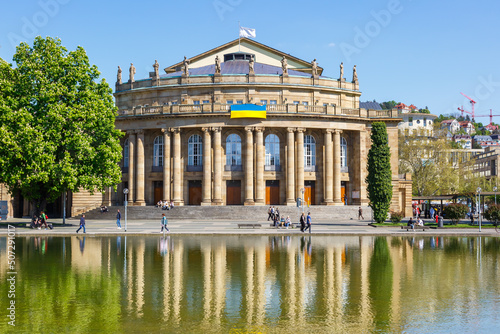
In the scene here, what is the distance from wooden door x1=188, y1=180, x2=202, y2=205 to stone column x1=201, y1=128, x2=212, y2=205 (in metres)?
2.72

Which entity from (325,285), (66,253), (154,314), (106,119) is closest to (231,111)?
(106,119)

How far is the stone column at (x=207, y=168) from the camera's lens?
6888 centimetres

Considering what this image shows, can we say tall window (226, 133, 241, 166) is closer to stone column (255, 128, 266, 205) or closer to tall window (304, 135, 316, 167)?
stone column (255, 128, 266, 205)

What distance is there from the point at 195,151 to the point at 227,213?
1210 cm

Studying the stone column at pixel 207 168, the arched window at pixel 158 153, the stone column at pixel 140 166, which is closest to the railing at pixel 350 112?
the stone column at pixel 207 168

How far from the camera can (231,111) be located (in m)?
67.6

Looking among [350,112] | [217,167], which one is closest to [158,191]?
[217,167]

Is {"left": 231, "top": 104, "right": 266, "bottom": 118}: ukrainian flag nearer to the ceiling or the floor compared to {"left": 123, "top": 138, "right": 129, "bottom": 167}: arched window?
nearer to the ceiling

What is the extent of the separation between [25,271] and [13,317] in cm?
829

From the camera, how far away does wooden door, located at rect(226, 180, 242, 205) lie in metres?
71.1

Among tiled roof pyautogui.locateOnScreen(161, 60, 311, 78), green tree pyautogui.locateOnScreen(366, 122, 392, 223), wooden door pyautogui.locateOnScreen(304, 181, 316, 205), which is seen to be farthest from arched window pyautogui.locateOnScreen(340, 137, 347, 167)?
green tree pyautogui.locateOnScreen(366, 122, 392, 223)

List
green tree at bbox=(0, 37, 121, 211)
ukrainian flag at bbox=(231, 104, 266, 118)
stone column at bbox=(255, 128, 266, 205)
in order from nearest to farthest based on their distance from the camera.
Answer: green tree at bbox=(0, 37, 121, 211) < ukrainian flag at bbox=(231, 104, 266, 118) < stone column at bbox=(255, 128, 266, 205)

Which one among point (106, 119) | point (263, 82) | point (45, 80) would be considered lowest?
point (106, 119)

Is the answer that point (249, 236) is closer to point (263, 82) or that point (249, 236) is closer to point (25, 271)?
point (25, 271)
